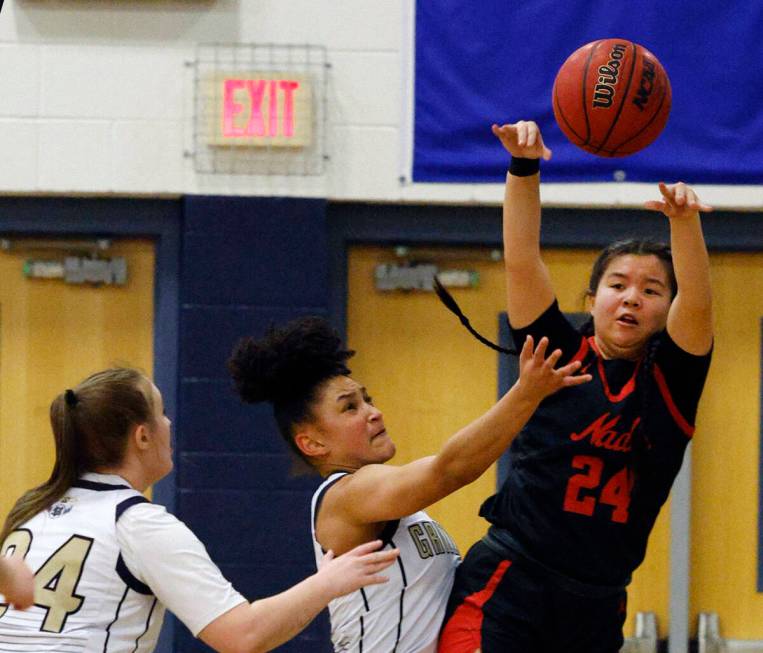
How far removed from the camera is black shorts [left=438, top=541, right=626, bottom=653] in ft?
9.14

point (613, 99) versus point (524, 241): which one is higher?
point (613, 99)

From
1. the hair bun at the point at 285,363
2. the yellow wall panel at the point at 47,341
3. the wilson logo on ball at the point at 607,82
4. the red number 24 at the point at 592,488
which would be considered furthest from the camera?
the yellow wall panel at the point at 47,341

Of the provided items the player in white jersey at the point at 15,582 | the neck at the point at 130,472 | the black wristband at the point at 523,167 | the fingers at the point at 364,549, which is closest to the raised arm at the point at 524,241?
the black wristband at the point at 523,167

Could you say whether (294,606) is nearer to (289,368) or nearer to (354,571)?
(354,571)

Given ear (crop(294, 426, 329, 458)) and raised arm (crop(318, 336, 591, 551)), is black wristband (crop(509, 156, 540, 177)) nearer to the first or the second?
raised arm (crop(318, 336, 591, 551))

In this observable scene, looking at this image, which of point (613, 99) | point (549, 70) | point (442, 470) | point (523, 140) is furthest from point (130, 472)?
point (549, 70)

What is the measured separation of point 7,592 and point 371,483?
0.78 metres

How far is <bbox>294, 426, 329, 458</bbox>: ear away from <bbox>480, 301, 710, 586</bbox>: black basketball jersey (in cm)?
46

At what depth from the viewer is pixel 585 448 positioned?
109 inches

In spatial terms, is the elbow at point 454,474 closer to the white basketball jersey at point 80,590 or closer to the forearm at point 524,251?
the forearm at point 524,251

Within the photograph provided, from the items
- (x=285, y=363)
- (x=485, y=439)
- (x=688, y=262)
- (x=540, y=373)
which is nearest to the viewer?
(x=540, y=373)

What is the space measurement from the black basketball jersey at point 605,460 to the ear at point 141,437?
808 millimetres

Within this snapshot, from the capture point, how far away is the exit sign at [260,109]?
5.30m

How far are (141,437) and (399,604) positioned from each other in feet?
2.16
